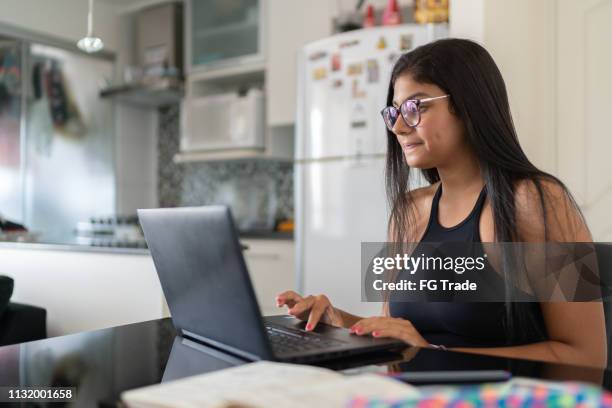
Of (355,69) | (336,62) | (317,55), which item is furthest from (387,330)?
(317,55)

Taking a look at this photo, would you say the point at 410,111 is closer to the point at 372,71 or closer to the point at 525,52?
the point at 525,52

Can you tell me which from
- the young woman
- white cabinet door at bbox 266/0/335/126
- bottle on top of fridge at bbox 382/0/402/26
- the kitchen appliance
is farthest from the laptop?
the kitchen appliance

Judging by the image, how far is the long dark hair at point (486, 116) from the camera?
1229 mm

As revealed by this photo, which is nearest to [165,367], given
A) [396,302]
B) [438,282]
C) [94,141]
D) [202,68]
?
[396,302]

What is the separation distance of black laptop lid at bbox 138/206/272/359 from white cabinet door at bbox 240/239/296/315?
2.63 meters

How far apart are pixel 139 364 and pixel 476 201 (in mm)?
805

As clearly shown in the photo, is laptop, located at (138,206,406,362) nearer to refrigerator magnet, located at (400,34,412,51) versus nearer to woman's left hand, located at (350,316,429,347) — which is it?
woman's left hand, located at (350,316,429,347)

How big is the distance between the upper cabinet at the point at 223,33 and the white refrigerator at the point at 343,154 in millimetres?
832

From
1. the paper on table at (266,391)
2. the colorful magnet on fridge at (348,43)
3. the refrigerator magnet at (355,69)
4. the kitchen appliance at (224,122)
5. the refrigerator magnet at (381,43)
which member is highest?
the colorful magnet on fridge at (348,43)

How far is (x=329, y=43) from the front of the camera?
3.30 m

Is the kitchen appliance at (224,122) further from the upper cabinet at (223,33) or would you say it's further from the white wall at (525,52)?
the white wall at (525,52)

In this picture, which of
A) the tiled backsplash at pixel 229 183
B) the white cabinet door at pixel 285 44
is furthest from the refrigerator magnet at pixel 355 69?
the tiled backsplash at pixel 229 183

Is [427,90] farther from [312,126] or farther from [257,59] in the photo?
[257,59]

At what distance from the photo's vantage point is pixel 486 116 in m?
1.29
